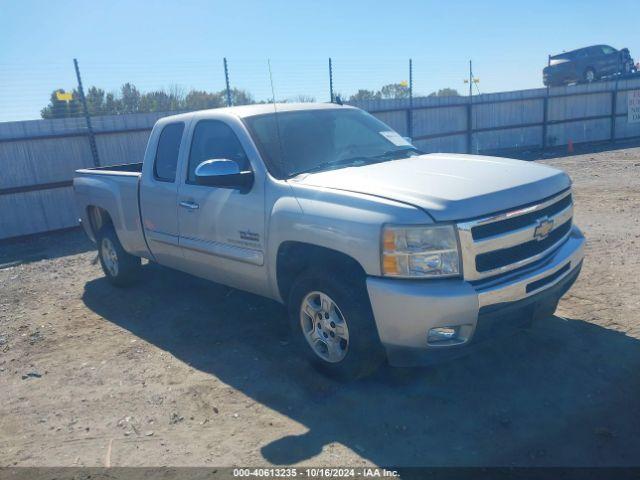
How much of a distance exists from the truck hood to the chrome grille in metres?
0.06

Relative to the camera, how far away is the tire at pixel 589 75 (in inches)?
914

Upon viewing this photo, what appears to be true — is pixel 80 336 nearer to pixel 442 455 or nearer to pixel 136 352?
pixel 136 352

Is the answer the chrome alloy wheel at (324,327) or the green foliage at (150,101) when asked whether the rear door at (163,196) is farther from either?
the green foliage at (150,101)

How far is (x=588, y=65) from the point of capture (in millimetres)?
23156

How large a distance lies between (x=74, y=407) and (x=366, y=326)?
2.23 m

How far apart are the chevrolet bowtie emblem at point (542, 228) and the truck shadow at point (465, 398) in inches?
38.4

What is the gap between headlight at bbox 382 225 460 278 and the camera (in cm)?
326

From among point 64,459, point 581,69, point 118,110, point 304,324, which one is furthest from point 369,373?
point 581,69

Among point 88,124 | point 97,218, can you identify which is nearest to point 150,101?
point 88,124

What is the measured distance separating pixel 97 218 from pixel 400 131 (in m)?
11.6

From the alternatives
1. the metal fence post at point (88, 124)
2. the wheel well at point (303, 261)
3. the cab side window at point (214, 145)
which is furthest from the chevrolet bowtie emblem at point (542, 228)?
the metal fence post at point (88, 124)

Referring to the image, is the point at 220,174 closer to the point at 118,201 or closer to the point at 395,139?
the point at 395,139

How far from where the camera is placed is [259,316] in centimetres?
541

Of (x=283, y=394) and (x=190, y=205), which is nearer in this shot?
(x=283, y=394)
